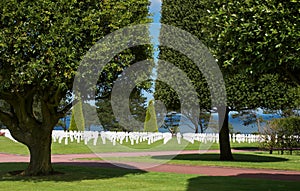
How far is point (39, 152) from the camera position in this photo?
14891mm

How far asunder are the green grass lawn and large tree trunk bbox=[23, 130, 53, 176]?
64 cm

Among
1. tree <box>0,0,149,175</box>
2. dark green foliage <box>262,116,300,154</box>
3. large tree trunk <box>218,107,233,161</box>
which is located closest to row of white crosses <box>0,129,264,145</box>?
dark green foliage <box>262,116,300,154</box>

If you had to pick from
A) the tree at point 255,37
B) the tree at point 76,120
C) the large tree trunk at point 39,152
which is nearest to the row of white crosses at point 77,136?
the tree at point 76,120

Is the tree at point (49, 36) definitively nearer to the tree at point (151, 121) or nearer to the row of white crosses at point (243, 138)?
the tree at point (151, 121)

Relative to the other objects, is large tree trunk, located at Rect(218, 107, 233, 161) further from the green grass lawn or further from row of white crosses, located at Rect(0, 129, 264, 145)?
row of white crosses, located at Rect(0, 129, 264, 145)

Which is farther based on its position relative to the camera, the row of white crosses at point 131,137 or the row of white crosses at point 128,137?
the row of white crosses at point 131,137

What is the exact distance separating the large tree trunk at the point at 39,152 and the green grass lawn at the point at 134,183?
644 mm

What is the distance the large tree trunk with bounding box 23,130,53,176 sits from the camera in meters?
14.9

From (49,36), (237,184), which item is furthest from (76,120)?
(237,184)

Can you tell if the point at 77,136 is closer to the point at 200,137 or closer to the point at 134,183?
the point at 200,137

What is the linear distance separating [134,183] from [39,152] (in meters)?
4.08

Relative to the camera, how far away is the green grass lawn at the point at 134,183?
462 inches

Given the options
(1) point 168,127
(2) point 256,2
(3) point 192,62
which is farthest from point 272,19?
(1) point 168,127

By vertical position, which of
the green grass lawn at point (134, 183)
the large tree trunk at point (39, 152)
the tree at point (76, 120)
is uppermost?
the tree at point (76, 120)
